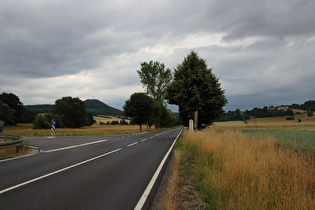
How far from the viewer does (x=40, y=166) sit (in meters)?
6.85

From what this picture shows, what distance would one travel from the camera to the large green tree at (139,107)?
4357cm

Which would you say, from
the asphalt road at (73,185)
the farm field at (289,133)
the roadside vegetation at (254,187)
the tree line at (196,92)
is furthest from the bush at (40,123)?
the roadside vegetation at (254,187)

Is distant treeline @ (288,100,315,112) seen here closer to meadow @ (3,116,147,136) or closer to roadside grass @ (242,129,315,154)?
meadow @ (3,116,147,136)

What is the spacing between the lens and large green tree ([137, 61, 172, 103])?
1633 inches

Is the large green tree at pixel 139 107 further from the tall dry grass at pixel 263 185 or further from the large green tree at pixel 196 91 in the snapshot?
the tall dry grass at pixel 263 185

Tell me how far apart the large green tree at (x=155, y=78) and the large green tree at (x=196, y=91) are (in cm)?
2171

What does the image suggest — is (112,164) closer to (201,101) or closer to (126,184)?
(126,184)

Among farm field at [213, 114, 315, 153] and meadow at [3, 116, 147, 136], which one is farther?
meadow at [3, 116, 147, 136]

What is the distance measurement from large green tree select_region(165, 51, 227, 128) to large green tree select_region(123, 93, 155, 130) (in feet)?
78.9

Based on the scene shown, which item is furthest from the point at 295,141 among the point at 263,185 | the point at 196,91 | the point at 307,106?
the point at 307,106

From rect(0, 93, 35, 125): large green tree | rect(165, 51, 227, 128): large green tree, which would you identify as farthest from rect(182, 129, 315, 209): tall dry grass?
rect(0, 93, 35, 125): large green tree

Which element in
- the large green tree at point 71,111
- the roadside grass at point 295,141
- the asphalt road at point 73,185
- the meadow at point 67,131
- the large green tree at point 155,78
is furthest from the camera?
the large green tree at point 71,111

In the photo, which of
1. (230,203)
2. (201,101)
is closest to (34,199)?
(230,203)

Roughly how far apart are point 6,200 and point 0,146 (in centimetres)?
682
